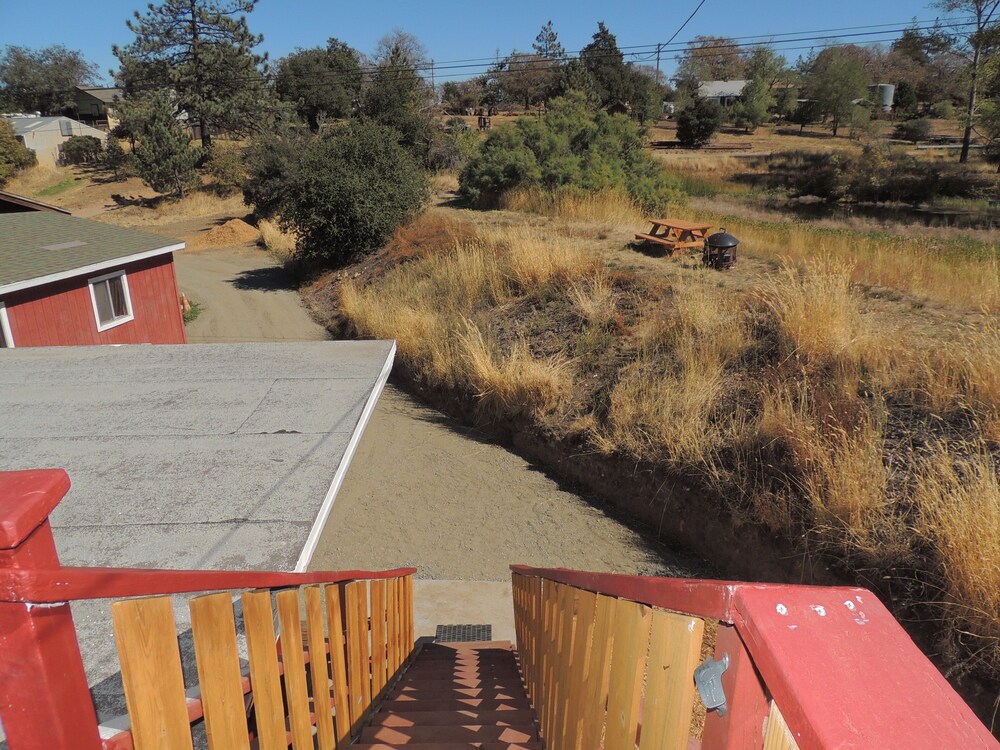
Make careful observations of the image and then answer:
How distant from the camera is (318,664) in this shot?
8.05 ft

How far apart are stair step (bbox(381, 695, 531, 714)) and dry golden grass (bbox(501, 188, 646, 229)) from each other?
15812 millimetres

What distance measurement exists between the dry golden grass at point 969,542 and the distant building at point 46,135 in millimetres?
60757

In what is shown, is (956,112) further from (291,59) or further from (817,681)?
(817,681)

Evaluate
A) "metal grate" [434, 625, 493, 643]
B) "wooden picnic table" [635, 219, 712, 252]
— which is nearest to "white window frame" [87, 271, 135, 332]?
"metal grate" [434, 625, 493, 643]

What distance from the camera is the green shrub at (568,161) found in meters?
22.5

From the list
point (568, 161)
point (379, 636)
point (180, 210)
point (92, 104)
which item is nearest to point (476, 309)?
point (568, 161)

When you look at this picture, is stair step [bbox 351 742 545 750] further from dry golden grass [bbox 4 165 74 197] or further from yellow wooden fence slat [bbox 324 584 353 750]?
dry golden grass [bbox 4 165 74 197]

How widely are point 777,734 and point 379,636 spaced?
334 cm

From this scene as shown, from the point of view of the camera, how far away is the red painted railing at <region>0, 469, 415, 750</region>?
0.99 m

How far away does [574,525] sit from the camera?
8.99 meters

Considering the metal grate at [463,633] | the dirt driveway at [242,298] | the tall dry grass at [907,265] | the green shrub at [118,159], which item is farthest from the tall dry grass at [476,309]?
the green shrub at [118,159]

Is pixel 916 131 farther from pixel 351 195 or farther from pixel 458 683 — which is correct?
pixel 458 683

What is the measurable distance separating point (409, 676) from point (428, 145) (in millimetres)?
37473

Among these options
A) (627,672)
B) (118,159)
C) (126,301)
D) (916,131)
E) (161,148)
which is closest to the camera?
(627,672)
